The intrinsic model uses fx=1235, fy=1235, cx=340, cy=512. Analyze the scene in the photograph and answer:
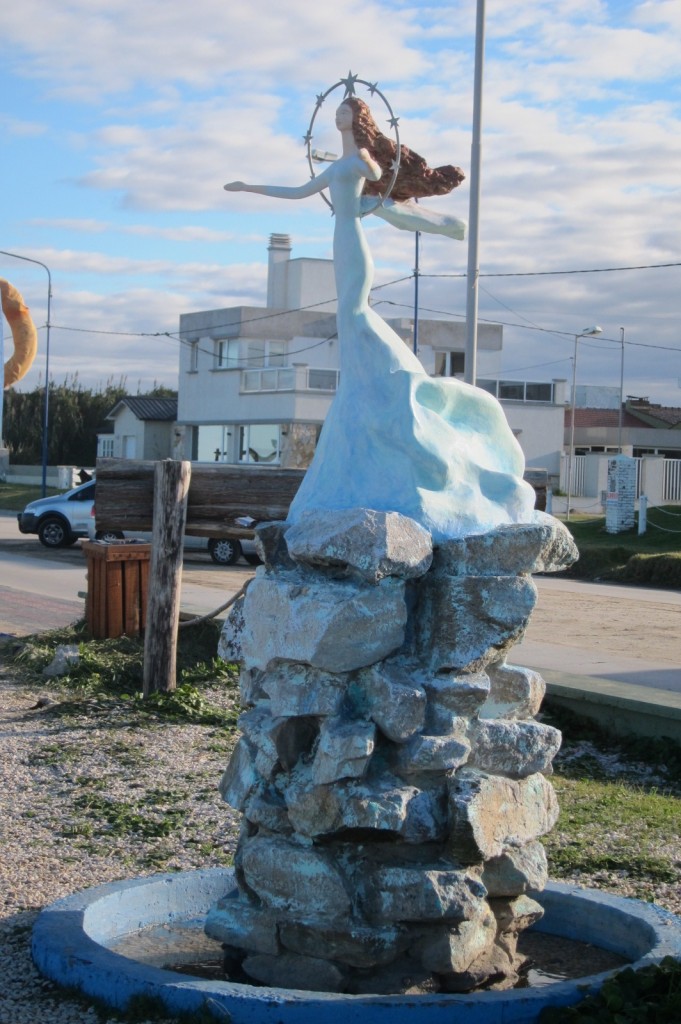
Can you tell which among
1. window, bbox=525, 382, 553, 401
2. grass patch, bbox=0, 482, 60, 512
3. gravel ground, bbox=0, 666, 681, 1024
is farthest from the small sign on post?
grass patch, bbox=0, 482, 60, 512

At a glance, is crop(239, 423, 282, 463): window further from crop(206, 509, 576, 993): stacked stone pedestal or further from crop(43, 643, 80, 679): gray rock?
crop(206, 509, 576, 993): stacked stone pedestal

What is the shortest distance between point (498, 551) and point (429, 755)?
2.59ft

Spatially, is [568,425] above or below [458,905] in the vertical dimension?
above

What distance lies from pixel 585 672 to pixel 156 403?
42896 mm

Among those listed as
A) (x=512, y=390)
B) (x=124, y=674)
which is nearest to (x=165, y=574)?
(x=124, y=674)

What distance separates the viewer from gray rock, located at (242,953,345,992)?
14.0 feet

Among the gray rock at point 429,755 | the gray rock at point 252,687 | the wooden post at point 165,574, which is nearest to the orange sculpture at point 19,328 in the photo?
the wooden post at point 165,574

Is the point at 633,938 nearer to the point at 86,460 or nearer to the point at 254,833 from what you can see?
the point at 254,833

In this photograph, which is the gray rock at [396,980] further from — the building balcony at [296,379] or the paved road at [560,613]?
the building balcony at [296,379]

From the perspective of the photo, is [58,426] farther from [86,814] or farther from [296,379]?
[86,814]

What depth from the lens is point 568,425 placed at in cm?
5584

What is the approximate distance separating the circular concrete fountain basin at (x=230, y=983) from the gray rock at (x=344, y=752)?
2.32ft

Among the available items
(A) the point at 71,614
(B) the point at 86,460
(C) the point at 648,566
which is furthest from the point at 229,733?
(B) the point at 86,460

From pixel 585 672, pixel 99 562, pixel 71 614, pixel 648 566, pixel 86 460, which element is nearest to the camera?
pixel 585 672
